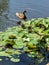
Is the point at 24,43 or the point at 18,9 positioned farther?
the point at 18,9

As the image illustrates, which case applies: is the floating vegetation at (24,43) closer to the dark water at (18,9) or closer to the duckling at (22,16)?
the dark water at (18,9)

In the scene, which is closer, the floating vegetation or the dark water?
the floating vegetation

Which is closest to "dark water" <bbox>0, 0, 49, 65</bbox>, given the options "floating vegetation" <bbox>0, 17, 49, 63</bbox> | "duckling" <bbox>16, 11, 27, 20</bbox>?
"duckling" <bbox>16, 11, 27, 20</bbox>

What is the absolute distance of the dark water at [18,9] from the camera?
30.9ft

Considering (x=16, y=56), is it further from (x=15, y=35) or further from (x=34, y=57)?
(x=15, y=35)

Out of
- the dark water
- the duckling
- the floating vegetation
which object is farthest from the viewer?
the duckling

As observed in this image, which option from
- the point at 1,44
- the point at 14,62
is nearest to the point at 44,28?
the point at 1,44

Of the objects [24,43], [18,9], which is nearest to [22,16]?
[18,9]

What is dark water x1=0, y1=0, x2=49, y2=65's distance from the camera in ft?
30.9

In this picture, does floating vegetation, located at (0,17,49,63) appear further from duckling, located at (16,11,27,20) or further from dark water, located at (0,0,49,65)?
duckling, located at (16,11,27,20)

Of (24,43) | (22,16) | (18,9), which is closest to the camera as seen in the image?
(24,43)

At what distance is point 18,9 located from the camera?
453 inches

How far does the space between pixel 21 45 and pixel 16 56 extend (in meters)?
0.52

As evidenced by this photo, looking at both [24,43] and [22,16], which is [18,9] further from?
[24,43]
